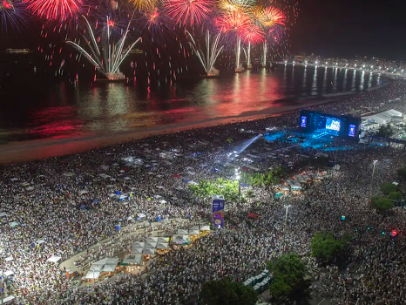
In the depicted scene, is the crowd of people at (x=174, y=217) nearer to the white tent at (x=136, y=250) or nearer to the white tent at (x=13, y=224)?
the white tent at (x=13, y=224)

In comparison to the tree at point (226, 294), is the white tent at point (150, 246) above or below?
below

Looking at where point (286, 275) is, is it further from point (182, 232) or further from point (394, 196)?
point (394, 196)

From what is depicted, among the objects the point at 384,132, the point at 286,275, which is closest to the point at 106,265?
the point at 286,275

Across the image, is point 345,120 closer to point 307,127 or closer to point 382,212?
point 307,127

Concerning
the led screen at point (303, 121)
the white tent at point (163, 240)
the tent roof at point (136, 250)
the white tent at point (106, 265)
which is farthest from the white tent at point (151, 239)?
the led screen at point (303, 121)

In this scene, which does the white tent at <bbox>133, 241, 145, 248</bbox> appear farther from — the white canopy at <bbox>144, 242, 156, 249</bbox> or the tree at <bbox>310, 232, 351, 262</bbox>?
the tree at <bbox>310, 232, 351, 262</bbox>

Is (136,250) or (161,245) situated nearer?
(136,250)
